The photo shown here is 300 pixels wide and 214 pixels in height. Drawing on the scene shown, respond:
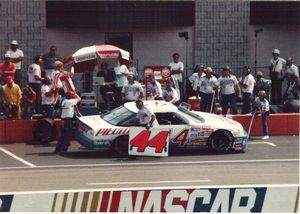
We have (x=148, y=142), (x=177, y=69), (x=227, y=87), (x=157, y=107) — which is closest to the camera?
(x=148, y=142)

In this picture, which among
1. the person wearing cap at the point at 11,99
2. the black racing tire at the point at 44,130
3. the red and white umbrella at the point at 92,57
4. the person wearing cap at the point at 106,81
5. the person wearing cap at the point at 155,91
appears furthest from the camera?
the person wearing cap at the point at 106,81

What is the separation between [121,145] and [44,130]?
9.32 ft

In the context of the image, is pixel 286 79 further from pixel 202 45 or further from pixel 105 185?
pixel 105 185

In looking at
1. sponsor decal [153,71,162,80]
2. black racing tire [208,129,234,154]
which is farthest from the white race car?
sponsor decal [153,71,162,80]

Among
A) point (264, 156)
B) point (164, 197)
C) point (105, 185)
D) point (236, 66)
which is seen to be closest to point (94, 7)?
point (236, 66)

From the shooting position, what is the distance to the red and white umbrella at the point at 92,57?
2364cm

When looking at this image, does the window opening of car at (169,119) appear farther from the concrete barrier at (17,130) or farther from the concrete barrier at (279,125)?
the concrete barrier at (279,125)

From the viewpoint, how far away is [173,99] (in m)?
22.3

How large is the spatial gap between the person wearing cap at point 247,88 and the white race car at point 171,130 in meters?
3.19

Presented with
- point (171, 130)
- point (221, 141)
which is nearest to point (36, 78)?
point (171, 130)

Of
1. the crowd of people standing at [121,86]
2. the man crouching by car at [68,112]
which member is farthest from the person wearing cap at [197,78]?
the man crouching by car at [68,112]

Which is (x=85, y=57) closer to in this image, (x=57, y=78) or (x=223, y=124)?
(x=57, y=78)

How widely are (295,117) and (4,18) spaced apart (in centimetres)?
946

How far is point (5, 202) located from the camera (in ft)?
26.8
